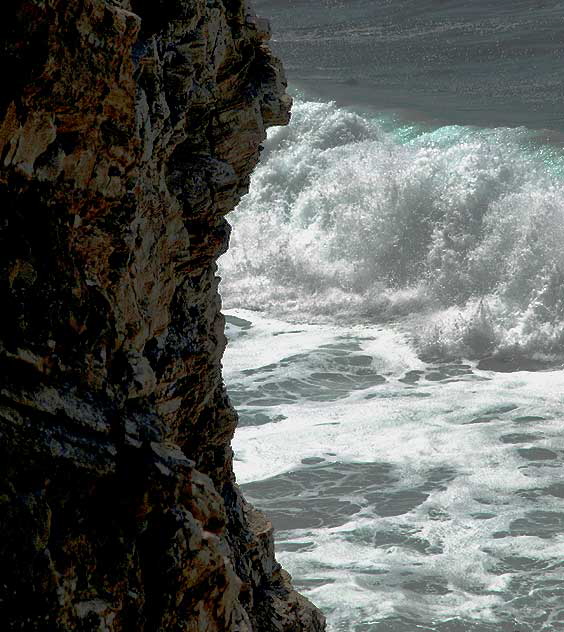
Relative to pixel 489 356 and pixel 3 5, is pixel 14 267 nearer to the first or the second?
pixel 3 5

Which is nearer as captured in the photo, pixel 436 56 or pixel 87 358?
pixel 87 358

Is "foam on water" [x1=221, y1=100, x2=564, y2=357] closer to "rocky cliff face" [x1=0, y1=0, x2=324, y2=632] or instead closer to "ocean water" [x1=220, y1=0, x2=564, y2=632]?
"ocean water" [x1=220, y1=0, x2=564, y2=632]

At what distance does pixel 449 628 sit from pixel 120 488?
9.13m

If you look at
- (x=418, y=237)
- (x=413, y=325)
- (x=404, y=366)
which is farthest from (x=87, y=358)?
(x=418, y=237)

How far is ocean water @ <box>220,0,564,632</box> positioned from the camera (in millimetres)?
13805

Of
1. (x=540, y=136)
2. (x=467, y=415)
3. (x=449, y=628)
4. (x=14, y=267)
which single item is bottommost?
(x=449, y=628)

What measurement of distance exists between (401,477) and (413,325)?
24.2 feet

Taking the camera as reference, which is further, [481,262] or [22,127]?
[481,262]

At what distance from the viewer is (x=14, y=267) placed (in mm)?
3570

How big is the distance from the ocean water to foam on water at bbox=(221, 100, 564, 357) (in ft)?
0.19

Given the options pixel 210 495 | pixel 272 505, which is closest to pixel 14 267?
pixel 210 495

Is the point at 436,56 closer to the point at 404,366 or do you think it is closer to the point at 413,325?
the point at 413,325

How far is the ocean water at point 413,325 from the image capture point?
45.3ft

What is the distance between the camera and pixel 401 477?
53.4ft
